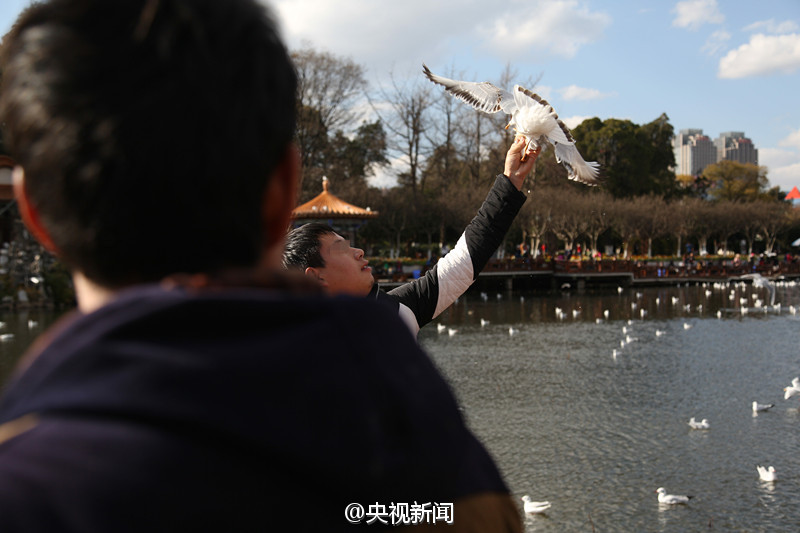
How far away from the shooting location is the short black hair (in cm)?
220

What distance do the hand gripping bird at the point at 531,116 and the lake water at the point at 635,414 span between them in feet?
12.6

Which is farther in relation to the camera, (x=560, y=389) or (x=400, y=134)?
(x=400, y=134)

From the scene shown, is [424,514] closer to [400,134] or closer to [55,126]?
[55,126]

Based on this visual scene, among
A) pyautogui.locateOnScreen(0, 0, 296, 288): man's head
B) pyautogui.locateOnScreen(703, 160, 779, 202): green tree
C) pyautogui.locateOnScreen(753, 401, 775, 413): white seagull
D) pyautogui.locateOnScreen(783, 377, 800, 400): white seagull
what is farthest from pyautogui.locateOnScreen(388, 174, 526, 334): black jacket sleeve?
pyautogui.locateOnScreen(703, 160, 779, 202): green tree

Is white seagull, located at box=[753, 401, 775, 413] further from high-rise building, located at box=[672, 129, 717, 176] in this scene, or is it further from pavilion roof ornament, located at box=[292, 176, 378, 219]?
high-rise building, located at box=[672, 129, 717, 176]

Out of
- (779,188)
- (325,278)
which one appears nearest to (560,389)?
(325,278)

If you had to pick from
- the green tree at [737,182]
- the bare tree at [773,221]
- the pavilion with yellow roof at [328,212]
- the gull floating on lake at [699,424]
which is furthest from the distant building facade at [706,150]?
the gull floating on lake at [699,424]

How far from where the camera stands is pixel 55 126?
2.04 feet

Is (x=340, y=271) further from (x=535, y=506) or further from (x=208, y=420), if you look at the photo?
(x=535, y=506)

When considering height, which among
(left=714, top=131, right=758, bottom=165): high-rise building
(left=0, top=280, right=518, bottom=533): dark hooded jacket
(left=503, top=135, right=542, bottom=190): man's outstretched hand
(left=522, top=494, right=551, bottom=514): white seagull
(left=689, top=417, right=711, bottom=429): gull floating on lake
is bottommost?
(left=522, top=494, right=551, bottom=514): white seagull

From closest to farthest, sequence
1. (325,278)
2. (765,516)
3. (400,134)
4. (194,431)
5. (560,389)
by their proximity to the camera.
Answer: (194,431), (325,278), (765,516), (560,389), (400,134)

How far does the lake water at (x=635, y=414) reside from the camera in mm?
6727

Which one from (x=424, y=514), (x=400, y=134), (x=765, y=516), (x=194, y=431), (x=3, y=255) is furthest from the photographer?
(x=400, y=134)

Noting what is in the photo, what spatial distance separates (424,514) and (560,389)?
11372 millimetres
